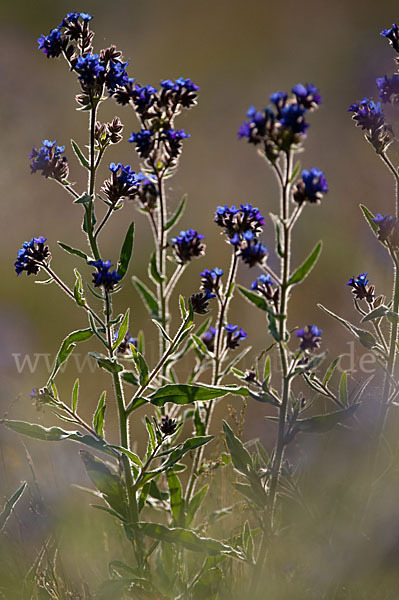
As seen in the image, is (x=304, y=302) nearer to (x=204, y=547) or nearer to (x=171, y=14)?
(x=204, y=547)

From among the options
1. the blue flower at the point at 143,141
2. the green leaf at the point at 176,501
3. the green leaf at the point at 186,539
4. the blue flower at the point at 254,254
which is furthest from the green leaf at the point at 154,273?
the green leaf at the point at 186,539

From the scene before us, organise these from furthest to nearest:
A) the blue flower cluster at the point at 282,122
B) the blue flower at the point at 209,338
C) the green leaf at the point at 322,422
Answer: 1. the blue flower at the point at 209,338
2. the green leaf at the point at 322,422
3. the blue flower cluster at the point at 282,122

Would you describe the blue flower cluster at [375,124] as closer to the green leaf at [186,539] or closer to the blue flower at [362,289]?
the blue flower at [362,289]

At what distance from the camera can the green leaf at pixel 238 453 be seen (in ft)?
6.07

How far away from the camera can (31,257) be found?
6.13ft

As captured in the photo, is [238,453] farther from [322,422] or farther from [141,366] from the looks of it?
[141,366]

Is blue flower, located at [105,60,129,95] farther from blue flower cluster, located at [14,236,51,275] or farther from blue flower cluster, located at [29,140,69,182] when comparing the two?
blue flower cluster, located at [14,236,51,275]

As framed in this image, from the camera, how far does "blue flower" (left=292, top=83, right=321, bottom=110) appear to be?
1553mm

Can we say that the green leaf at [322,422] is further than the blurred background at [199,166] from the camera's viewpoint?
No

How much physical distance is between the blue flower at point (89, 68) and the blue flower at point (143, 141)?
7.3 inches

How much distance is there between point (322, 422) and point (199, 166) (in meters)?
4.90

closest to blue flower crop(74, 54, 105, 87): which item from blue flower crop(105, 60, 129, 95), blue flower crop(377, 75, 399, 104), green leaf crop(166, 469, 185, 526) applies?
blue flower crop(105, 60, 129, 95)

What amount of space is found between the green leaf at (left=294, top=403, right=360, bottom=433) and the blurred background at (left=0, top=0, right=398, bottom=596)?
0.35 meters

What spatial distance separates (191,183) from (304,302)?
198cm
